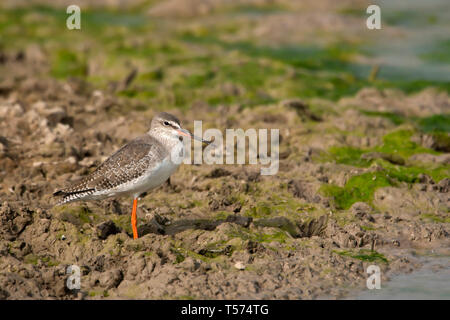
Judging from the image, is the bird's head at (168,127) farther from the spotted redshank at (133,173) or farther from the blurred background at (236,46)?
the blurred background at (236,46)

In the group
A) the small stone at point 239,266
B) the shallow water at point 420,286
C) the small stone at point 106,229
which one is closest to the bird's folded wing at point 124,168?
the small stone at point 106,229

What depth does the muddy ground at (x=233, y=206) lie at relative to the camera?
7.02 meters

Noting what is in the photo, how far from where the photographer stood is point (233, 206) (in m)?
8.76

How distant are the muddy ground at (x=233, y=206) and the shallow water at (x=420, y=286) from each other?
0.50 ft

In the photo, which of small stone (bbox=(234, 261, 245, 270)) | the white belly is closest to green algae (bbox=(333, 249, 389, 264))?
small stone (bbox=(234, 261, 245, 270))

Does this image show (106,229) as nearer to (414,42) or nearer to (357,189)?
(357,189)

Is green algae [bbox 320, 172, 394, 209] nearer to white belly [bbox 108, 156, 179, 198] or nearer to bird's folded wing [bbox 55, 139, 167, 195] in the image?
white belly [bbox 108, 156, 179, 198]

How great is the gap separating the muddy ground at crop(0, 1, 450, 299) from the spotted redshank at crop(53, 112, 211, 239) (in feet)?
1.13

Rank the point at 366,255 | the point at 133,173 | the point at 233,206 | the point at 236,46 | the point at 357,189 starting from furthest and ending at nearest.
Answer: the point at 236,46, the point at 357,189, the point at 233,206, the point at 133,173, the point at 366,255

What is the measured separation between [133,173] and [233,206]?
1518 mm

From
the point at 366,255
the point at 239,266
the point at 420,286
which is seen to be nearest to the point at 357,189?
the point at 366,255

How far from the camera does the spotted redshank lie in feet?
25.7
